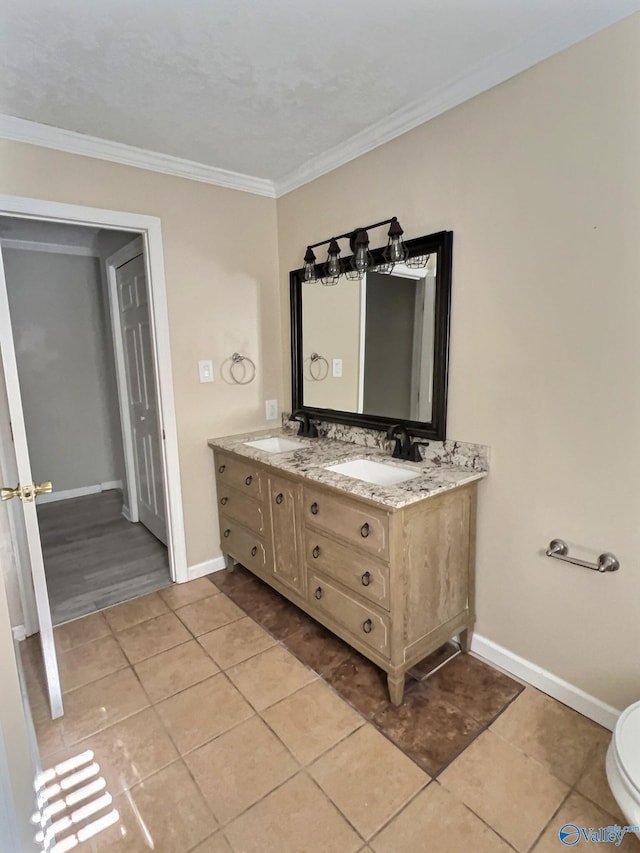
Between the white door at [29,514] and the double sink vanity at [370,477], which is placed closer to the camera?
the white door at [29,514]

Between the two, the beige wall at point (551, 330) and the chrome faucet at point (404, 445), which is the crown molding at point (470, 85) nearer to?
the beige wall at point (551, 330)

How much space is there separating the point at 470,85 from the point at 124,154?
1610 mm

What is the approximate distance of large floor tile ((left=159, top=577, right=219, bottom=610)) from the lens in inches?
99.1

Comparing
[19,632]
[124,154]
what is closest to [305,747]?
[19,632]

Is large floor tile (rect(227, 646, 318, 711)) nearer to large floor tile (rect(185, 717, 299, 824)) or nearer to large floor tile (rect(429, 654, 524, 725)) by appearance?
large floor tile (rect(185, 717, 299, 824))

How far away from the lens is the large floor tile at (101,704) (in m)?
1.70

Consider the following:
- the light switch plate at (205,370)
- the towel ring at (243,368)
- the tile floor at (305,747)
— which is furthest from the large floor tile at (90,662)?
the towel ring at (243,368)

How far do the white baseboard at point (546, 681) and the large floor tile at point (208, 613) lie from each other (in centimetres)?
120

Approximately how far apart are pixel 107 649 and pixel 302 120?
258cm

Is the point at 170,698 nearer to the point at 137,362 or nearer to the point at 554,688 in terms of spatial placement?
the point at 554,688

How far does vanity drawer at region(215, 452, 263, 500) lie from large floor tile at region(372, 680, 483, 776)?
113 cm

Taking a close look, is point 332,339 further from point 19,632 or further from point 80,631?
point 19,632

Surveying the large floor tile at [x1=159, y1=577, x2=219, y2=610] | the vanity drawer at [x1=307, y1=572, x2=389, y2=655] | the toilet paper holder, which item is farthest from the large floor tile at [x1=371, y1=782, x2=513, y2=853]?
the large floor tile at [x1=159, y1=577, x2=219, y2=610]

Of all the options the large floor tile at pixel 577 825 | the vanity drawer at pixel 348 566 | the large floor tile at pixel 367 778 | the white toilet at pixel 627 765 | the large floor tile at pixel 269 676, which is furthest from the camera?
the large floor tile at pixel 269 676
